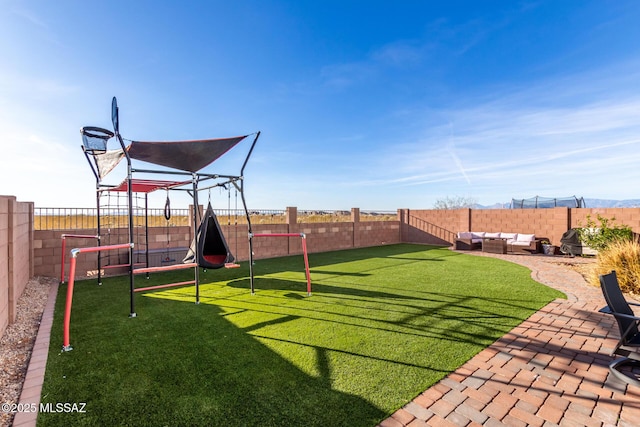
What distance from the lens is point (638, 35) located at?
780cm

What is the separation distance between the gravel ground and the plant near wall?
451 inches

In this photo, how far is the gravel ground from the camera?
2.11 metres

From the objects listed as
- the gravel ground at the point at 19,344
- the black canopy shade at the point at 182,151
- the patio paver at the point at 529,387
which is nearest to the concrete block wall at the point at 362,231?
the gravel ground at the point at 19,344

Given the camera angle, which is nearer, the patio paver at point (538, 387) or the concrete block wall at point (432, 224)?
the patio paver at point (538, 387)

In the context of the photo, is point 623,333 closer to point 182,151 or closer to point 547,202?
point 182,151

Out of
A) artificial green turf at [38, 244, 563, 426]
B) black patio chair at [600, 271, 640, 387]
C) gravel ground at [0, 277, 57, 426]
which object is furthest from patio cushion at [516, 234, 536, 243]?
gravel ground at [0, 277, 57, 426]

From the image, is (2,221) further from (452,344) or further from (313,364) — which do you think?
(452,344)

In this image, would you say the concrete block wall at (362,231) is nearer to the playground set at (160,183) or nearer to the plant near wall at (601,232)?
the plant near wall at (601,232)

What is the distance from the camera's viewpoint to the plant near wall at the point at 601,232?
8363 millimetres

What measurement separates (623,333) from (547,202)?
11.9m

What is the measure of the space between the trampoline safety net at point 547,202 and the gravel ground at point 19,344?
47.7 ft

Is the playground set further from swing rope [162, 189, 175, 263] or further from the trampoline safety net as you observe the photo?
the trampoline safety net

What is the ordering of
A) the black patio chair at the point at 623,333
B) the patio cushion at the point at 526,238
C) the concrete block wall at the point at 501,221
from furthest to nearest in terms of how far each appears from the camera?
the patio cushion at the point at 526,238 < the concrete block wall at the point at 501,221 < the black patio chair at the point at 623,333

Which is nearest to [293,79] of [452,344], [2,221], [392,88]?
[392,88]
